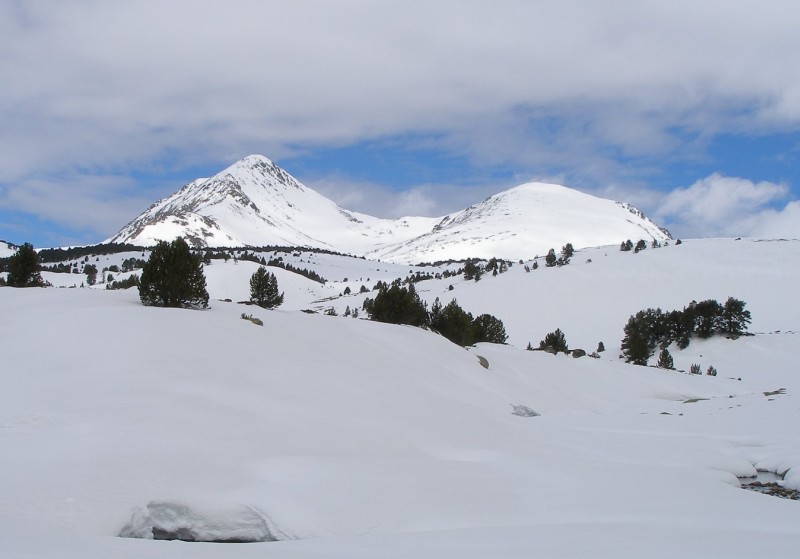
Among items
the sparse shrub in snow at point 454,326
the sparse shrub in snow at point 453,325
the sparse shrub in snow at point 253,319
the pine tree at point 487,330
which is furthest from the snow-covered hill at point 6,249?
the sparse shrub in snow at point 253,319

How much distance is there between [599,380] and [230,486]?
23.3m

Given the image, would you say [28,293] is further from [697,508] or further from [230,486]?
[697,508]

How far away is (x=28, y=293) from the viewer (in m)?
18.7

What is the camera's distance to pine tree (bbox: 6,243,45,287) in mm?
24750

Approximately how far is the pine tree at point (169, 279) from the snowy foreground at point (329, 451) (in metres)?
1.07

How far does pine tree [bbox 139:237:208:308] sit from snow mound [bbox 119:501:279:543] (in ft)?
44.3

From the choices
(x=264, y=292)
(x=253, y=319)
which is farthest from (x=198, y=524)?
(x=264, y=292)

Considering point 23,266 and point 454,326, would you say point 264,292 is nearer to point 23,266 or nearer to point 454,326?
point 454,326

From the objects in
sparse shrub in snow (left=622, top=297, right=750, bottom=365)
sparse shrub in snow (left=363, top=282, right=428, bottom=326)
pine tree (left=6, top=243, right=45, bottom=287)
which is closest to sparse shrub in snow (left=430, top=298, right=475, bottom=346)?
sparse shrub in snow (left=363, top=282, right=428, bottom=326)

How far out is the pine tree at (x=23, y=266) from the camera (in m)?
24.8

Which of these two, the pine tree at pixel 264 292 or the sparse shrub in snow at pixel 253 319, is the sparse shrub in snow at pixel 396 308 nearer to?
the pine tree at pixel 264 292

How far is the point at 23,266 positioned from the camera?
81.5 ft

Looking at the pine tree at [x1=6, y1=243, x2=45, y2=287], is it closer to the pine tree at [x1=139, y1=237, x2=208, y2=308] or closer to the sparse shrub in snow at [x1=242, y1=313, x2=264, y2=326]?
the pine tree at [x1=139, y1=237, x2=208, y2=308]

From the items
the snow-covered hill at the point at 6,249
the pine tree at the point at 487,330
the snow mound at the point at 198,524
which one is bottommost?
the snow mound at the point at 198,524
